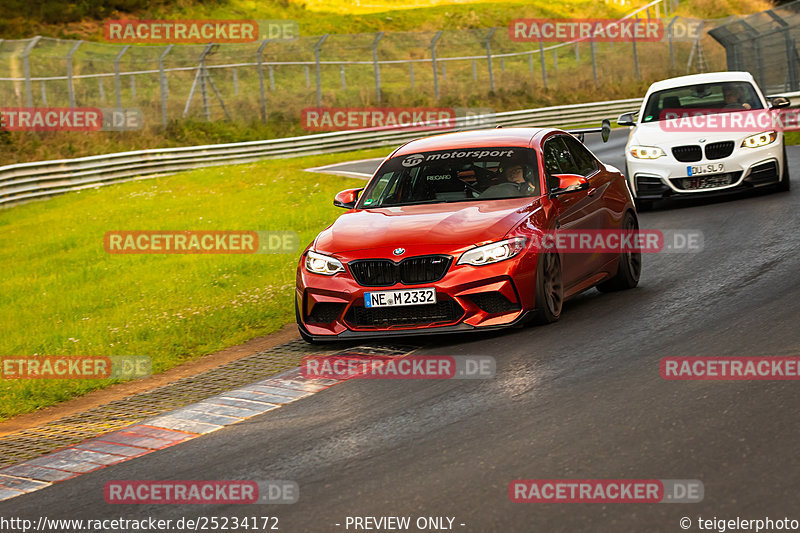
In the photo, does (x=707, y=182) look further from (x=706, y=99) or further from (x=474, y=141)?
(x=474, y=141)

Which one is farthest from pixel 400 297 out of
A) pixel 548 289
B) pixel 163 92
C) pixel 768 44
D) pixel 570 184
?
pixel 768 44

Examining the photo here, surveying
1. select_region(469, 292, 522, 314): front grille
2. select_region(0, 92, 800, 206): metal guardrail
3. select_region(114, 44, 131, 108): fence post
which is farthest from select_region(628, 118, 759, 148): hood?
select_region(114, 44, 131, 108): fence post

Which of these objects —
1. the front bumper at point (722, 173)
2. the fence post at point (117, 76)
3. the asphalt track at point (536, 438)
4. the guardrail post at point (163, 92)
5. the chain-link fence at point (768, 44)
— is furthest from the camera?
the guardrail post at point (163, 92)

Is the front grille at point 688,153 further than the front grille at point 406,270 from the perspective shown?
Yes

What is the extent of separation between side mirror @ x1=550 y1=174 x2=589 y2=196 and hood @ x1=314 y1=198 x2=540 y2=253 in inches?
11.0

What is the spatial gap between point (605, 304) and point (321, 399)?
→ 3406mm

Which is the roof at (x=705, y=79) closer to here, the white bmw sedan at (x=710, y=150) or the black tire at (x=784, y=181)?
the white bmw sedan at (x=710, y=150)

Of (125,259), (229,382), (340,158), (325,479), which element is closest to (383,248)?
(229,382)

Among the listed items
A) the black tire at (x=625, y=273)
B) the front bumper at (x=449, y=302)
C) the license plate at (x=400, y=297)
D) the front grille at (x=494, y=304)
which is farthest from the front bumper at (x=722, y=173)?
the license plate at (x=400, y=297)

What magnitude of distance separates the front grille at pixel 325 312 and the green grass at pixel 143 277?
1.50 m

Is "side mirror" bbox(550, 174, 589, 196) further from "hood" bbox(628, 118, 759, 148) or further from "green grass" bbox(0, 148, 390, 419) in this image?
"hood" bbox(628, 118, 759, 148)

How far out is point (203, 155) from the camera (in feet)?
99.9

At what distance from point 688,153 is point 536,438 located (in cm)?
1031

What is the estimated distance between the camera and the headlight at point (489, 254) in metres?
8.41
